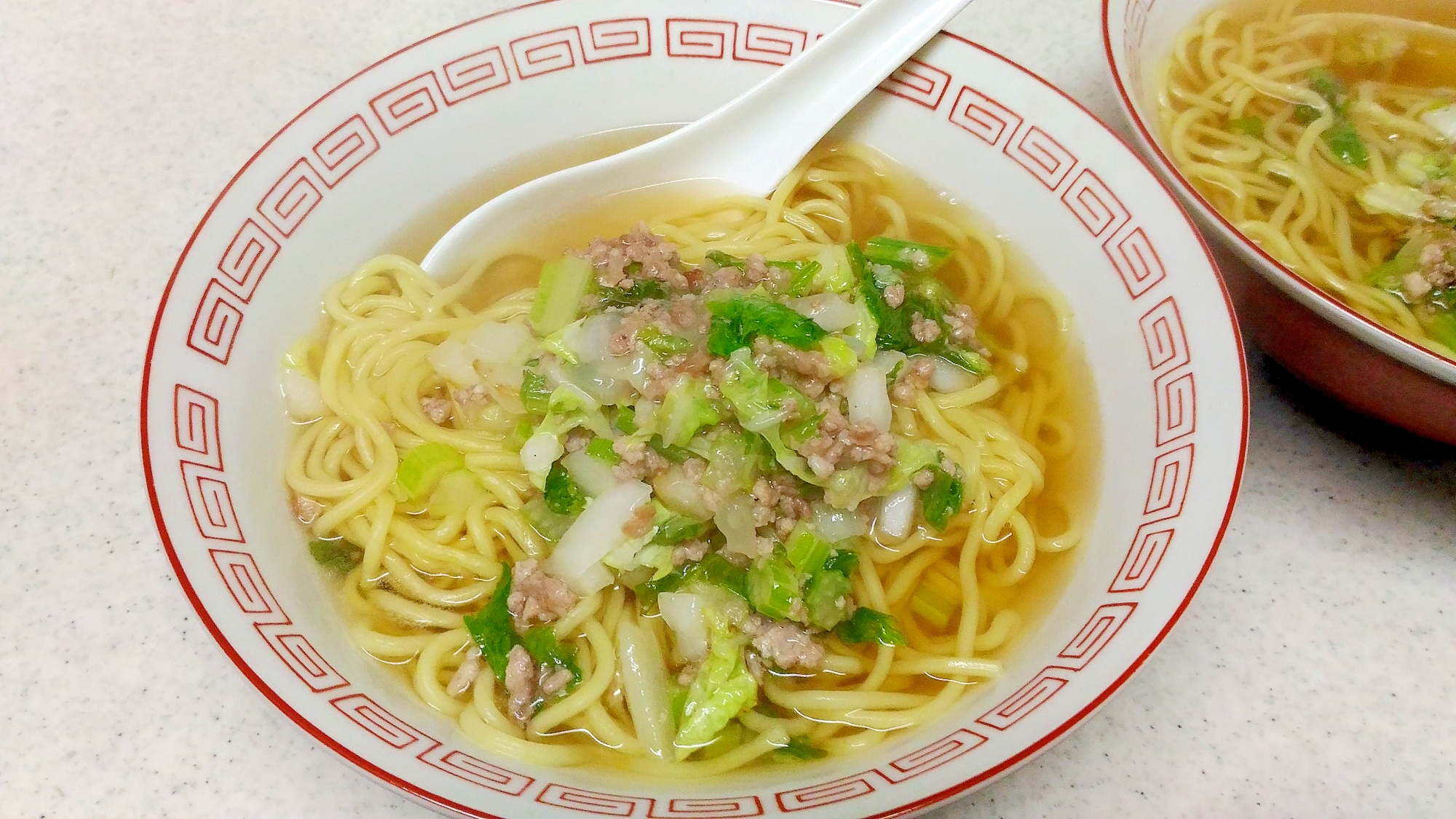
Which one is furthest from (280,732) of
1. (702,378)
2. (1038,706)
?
(1038,706)

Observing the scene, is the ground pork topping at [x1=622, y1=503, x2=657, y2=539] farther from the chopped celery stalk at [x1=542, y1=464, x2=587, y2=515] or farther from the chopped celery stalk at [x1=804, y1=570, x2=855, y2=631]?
the chopped celery stalk at [x1=804, y1=570, x2=855, y2=631]

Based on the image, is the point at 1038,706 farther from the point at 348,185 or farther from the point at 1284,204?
the point at 348,185

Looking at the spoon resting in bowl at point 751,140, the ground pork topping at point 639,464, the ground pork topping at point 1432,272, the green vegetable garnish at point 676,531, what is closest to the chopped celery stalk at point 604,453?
the ground pork topping at point 639,464

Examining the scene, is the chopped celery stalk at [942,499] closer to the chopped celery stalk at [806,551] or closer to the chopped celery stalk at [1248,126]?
the chopped celery stalk at [806,551]

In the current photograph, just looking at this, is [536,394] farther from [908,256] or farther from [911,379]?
[908,256]

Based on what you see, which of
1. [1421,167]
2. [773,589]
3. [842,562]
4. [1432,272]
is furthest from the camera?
[1421,167]

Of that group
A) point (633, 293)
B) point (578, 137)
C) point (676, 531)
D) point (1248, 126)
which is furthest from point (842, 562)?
point (1248, 126)

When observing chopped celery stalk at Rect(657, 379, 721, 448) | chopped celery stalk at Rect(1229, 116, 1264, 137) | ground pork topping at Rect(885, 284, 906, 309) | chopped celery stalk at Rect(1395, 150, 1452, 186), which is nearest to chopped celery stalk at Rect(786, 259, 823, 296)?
ground pork topping at Rect(885, 284, 906, 309)
